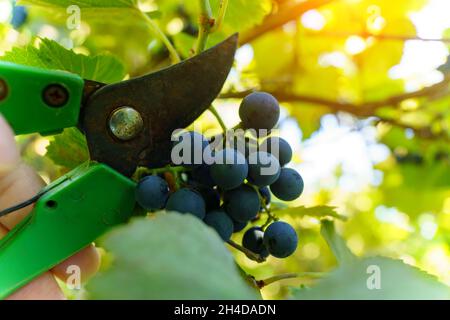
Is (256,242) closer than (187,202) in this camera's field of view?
No

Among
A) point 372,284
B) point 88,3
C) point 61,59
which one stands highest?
point 88,3

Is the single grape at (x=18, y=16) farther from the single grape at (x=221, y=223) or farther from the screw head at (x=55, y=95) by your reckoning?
the single grape at (x=221, y=223)

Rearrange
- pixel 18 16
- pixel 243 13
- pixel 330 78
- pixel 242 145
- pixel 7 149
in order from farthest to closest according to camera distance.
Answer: pixel 330 78 < pixel 18 16 < pixel 243 13 < pixel 242 145 < pixel 7 149

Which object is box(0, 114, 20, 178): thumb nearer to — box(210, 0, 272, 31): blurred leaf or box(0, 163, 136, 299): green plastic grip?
box(0, 163, 136, 299): green plastic grip

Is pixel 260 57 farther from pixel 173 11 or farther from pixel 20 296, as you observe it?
pixel 20 296

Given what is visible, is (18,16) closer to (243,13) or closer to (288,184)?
(243,13)

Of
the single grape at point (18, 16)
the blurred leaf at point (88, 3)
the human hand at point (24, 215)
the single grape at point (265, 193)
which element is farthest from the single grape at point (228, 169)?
the single grape at point (18, 16)

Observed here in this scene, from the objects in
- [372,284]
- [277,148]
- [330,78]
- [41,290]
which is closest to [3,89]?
[41,290]
